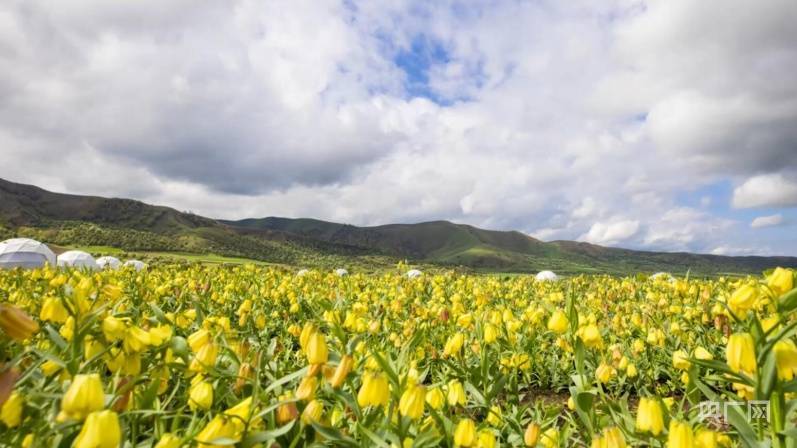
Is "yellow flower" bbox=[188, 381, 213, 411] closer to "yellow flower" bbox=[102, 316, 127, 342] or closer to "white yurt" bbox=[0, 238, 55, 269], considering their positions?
"yellow flower" bbox=[102, 316, 127, 342]

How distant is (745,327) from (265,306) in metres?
8.27

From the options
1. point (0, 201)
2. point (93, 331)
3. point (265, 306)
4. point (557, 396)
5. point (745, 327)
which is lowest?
point (557, 396)

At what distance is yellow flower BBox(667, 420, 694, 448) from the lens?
174cm

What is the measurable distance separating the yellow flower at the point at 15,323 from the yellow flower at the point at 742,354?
299cm

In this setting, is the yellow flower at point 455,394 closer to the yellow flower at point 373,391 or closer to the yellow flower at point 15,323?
the yellow flower at point 373,391

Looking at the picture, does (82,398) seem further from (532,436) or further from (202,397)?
(532,436)

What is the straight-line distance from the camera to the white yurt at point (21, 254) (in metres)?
33.1

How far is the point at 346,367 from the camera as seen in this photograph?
213 centimetres

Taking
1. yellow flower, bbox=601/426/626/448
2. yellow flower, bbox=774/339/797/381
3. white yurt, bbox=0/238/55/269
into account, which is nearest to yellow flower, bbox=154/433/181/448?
yellow flower, bbox=601/426/626/448

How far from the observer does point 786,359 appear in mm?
1977

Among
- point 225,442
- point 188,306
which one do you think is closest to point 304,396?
point 225,442

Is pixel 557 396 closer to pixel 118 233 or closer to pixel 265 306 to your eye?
pixel 265 306

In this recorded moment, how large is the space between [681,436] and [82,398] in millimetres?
2191

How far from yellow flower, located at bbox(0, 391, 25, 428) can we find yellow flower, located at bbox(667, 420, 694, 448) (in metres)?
2.42
